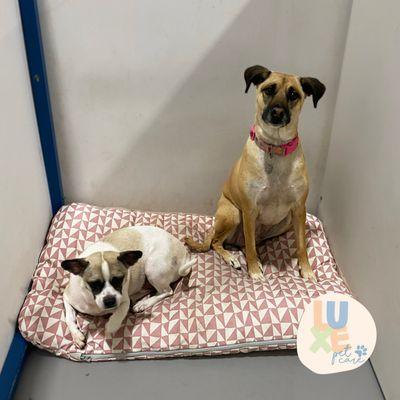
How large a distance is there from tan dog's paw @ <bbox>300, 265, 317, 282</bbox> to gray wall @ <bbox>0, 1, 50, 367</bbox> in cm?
134

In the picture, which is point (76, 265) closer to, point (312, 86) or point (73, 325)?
point (73, 325)

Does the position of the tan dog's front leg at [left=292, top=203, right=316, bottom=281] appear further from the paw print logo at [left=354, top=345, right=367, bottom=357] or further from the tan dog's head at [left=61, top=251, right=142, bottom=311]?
the tan dog's head at [left=61, top=251, right=142, bottom=311]

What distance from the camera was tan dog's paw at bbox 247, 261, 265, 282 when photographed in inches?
87.4

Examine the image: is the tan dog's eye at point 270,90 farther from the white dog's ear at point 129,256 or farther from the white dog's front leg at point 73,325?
the white dog's front leg at point 73,325

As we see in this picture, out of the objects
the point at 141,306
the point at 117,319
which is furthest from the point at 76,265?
the point at 141,306

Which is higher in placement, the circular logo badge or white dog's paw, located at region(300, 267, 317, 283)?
the circular logo badge

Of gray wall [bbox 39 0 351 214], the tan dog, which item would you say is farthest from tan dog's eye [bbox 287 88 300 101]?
gray wall [bbox 39 0 351 214]

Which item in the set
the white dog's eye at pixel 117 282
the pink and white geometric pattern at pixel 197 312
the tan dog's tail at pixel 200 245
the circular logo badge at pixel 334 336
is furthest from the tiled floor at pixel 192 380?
the tan dog's tail at pixel 200 245

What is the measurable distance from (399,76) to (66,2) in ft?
4.97

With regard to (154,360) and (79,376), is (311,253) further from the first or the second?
(79,376)

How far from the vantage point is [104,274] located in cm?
169

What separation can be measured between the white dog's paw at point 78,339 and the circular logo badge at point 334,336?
908 millimetres

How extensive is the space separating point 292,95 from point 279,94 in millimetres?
63

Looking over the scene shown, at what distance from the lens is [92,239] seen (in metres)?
2.39
